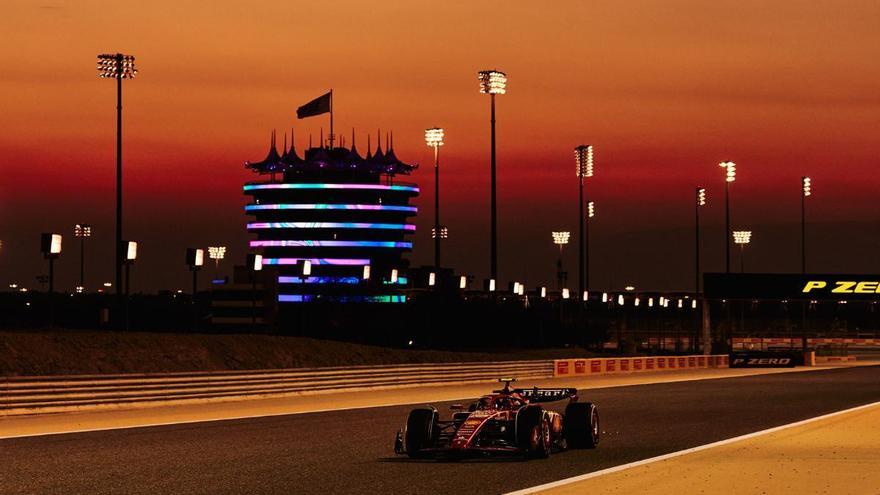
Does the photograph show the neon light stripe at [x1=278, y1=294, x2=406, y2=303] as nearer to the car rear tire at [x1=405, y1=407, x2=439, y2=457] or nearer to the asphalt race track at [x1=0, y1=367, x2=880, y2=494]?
the asphalt race track at [x1=0, y1=367, x2=880, y2=494]

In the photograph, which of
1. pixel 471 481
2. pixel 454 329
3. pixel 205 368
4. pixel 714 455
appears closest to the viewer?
pixel 471 481

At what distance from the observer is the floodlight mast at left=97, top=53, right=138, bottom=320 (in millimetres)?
48406

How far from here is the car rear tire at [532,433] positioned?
1675 cm

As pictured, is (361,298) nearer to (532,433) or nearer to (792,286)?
(792,286)

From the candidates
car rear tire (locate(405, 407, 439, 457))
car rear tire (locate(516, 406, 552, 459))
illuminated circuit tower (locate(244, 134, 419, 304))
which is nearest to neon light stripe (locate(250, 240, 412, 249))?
illuminated circuit tower (locate(244, 134, 419, 304))

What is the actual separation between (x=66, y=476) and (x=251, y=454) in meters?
3.15

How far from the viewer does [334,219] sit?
16300cm

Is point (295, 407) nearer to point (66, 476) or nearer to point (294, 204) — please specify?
point (66, 476)

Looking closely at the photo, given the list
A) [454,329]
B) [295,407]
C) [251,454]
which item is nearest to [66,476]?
[251,454]

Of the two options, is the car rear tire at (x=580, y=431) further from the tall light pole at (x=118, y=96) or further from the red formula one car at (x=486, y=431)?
the tall light pole at (x=118, y=96)

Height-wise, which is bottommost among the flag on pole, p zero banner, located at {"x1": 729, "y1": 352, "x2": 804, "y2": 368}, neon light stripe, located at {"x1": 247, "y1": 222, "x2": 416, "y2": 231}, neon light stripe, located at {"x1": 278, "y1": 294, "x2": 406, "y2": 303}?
p zero banner, located at {"x1": 729, "y1": 352, "x2": 804, "y2": 368}

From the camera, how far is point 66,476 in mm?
14844

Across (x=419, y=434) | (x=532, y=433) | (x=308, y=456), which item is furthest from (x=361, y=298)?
(x=532, y=433)

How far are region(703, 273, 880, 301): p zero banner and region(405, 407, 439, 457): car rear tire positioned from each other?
171 ft
